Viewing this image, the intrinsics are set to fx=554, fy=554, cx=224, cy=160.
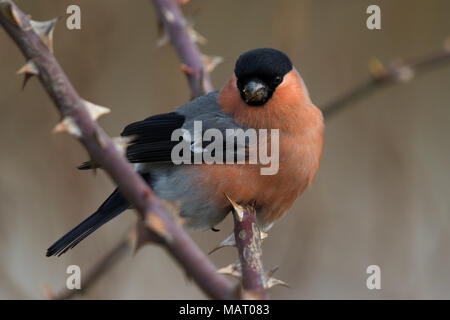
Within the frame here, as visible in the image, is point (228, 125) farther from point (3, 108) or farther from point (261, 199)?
point (3, 108)

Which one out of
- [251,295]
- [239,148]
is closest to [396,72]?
[251,295]

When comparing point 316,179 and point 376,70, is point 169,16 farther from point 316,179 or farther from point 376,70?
point 316,179

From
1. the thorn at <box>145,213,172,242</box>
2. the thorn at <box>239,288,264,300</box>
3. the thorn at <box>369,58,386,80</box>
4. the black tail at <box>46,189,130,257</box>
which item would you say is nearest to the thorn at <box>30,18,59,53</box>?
the thorn at <box>145,213,172,242</box>

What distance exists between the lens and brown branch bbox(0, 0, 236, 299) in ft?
3.30

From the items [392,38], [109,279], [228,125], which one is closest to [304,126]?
[228,125]

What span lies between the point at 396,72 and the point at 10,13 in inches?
47.6

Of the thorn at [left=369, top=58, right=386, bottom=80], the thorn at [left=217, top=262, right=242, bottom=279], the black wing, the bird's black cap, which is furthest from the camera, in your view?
the black wing

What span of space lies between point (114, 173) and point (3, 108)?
3.34 metres

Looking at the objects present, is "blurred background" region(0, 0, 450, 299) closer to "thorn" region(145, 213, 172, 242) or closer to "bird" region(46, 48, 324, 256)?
"bird" region(46, 48, 324, 256)

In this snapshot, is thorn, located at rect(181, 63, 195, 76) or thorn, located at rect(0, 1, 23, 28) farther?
thorn, located at rect(181, 63, 195, 76)

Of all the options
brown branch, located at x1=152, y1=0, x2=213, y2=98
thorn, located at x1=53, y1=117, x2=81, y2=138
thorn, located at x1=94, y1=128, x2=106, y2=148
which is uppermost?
brown branch, located at x1=152, y1=0, x2=213, y2=98

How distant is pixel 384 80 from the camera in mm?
1868

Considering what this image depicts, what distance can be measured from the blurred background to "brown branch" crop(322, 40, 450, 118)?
A: 5.78 feet

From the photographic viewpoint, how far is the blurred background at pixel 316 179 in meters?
4.01
